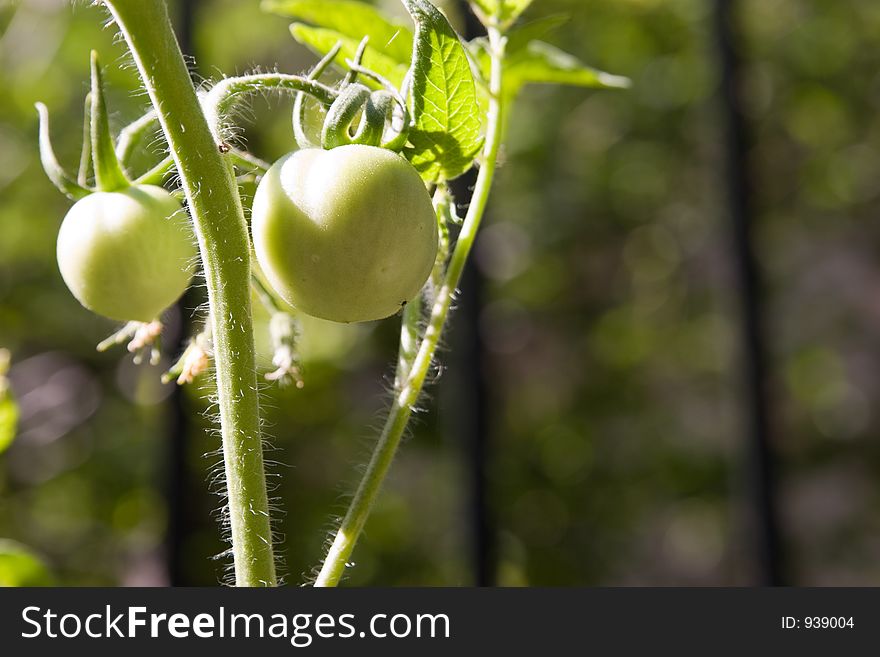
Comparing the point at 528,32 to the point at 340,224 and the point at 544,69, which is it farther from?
the point at 340,224

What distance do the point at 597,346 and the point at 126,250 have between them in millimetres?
1375

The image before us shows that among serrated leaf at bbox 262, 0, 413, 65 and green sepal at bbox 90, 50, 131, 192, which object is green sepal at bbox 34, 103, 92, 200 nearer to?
green sepal at bbox 90, 50, 131, 192

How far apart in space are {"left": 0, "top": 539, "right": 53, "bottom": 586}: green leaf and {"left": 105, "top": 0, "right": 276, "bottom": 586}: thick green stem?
0.76 feet

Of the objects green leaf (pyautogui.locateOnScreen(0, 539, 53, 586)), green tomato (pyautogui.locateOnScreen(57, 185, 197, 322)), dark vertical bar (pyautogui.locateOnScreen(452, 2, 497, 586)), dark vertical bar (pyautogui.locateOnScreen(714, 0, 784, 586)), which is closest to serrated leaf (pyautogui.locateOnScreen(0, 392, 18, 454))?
green leaf (pyautogui.locateOnScreen(0, 539, 53, 586))

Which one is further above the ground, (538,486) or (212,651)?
(538,486)

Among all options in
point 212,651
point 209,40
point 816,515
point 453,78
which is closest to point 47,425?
point 209,40

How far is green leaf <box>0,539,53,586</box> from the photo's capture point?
1.50 ft

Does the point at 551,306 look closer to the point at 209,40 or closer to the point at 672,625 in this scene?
the point at 209,40

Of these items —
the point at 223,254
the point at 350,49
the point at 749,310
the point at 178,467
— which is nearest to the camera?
the point at 223,254

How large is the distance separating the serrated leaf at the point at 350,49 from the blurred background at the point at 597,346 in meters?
0.59

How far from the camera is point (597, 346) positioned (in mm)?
1622

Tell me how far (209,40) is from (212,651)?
124 cm

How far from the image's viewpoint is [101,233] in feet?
0.98

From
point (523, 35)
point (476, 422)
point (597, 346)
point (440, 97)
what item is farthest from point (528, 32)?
point (597, 346)
